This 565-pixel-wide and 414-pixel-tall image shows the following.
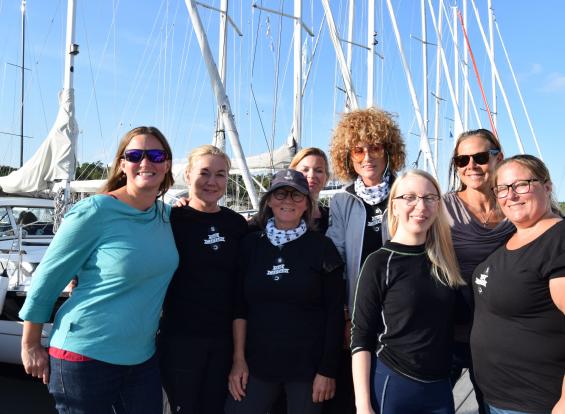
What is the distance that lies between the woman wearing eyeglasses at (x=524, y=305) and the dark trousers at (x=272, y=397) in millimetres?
900

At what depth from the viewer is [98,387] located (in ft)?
7.97

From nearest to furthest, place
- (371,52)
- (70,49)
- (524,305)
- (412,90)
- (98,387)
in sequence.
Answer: (524,305)
(98,387)
(70,49)
(371,52)
(412,90)

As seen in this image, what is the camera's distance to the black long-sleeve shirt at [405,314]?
2301mm

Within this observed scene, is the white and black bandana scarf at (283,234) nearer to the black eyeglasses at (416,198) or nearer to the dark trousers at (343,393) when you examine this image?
the black eyeglasses at (416,198)

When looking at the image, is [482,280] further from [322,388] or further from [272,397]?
[272,397]

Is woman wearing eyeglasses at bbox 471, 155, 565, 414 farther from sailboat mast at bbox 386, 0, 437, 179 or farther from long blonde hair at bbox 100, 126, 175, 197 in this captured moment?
sailboat mast at bbox 386, 0, 437, 179

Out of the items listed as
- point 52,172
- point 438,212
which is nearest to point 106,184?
point 438,212

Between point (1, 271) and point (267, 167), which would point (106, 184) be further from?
point (267, 167)

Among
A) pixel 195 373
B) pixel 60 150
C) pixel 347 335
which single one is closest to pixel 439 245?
pixel 347 335

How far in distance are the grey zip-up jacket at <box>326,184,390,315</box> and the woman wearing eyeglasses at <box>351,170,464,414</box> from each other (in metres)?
0.39

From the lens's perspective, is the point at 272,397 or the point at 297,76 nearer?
the point at 272,397

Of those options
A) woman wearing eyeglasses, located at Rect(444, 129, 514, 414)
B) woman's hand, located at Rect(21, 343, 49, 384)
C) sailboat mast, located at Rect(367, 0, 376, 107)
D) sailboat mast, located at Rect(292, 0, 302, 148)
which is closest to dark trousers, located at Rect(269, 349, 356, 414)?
woman wearing eyeglasses, located at Rect(444, 129, 514, 414)

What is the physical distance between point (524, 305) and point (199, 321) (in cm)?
169

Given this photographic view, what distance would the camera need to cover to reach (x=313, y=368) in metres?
2.67
